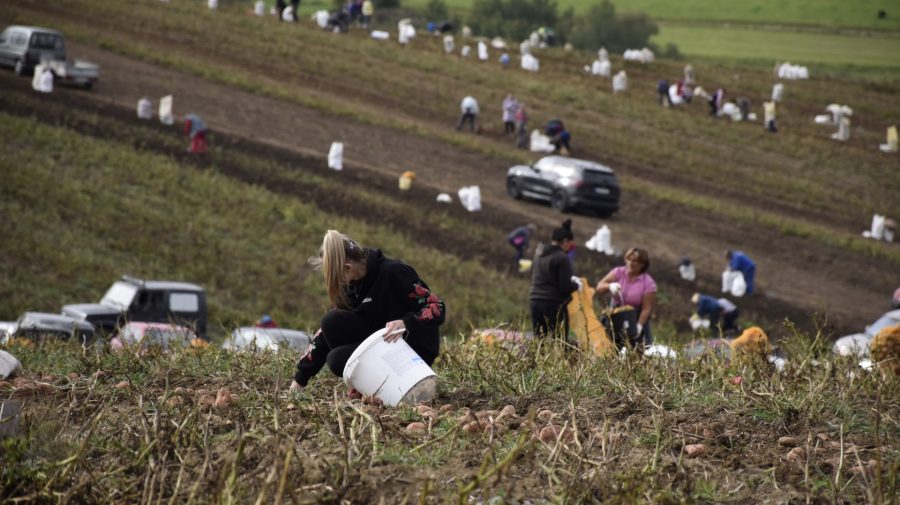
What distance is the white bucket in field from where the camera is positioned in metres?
6.52

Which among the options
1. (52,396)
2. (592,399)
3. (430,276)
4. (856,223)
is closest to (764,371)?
(592,399)

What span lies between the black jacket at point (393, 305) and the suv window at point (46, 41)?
32.3 metres

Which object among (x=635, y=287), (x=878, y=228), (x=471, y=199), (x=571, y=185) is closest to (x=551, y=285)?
(x=635, y=287)

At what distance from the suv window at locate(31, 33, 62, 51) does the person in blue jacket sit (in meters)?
22.3

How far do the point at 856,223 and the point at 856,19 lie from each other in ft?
172

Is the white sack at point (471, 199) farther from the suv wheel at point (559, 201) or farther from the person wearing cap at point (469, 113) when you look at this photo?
the person wearing cap at point (469, 113)

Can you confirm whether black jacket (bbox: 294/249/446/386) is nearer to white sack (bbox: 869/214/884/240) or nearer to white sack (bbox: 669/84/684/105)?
white sack (bbox: 869/214/884/240)

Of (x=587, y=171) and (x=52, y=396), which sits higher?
(x=52, y=396)

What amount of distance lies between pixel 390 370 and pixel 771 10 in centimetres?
8867

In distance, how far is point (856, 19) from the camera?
82.8 meters

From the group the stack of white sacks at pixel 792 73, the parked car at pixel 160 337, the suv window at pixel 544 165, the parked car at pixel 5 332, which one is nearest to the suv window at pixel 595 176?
the suv window at pixel 544 165

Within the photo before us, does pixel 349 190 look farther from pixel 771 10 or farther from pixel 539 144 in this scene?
pixel 771 10

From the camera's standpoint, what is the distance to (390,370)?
6.52 m

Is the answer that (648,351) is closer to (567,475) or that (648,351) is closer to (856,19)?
(567,475)
